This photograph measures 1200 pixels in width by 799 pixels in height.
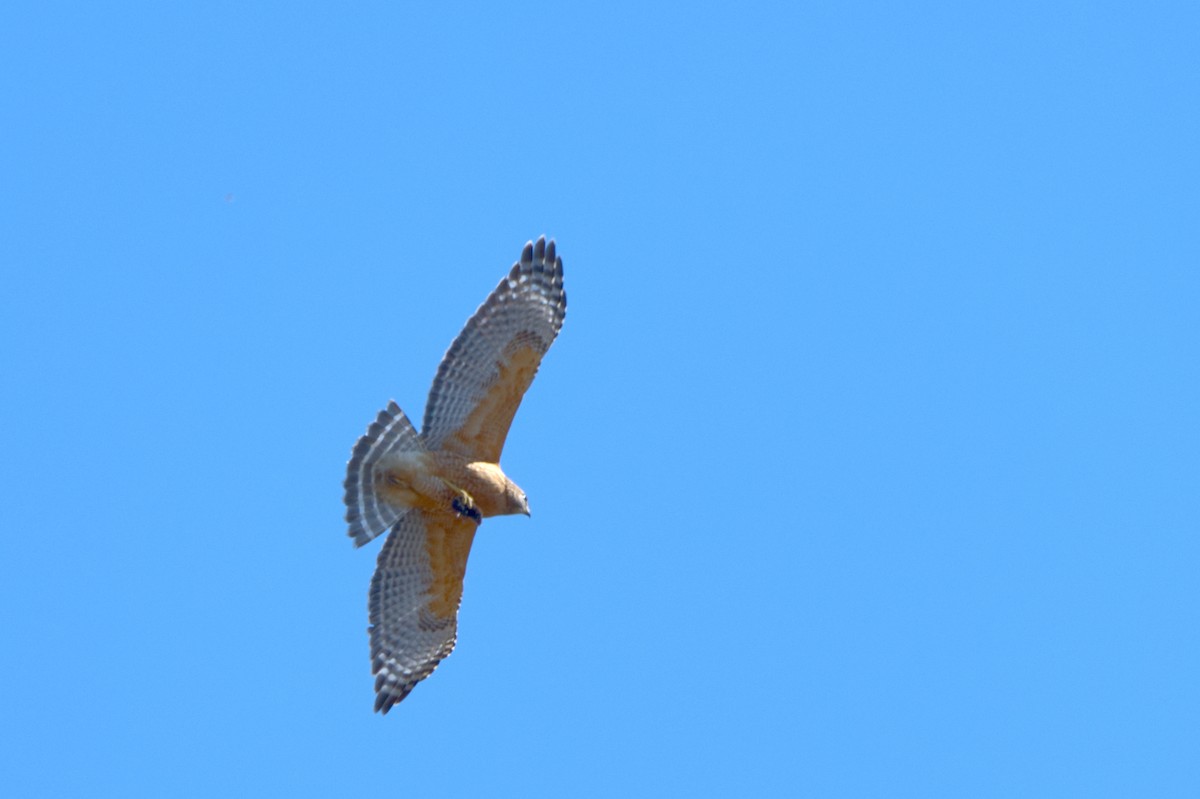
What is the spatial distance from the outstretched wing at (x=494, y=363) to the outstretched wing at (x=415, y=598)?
2.06 ft

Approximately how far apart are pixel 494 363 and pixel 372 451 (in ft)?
3.48

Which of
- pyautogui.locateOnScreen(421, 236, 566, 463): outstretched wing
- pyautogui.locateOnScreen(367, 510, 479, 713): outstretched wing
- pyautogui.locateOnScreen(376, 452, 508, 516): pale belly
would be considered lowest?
pyautogui.locateOnScreen(367, 510, 479, 713): outstretched wing

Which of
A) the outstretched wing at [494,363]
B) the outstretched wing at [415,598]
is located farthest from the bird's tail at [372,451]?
the outstretched wing at [415,598]

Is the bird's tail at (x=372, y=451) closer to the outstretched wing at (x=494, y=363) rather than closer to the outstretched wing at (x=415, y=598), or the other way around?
the outstretched wing at (x=494, y=363)

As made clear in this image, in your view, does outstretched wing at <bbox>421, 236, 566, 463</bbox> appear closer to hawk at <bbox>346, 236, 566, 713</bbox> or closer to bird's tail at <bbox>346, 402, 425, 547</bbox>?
hawk at <bbox>346, 236, 566, 713</bbox>

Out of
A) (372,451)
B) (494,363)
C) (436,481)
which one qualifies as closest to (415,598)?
(436,481)

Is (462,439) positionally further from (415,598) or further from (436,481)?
(415,598)

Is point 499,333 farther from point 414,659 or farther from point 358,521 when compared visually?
point 414,659

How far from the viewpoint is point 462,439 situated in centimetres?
1195

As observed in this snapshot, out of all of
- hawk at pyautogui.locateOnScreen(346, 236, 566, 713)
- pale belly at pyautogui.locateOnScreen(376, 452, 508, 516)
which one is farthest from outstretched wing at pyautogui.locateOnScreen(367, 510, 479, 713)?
pale belly at pyautogui.locateOnScreen(376, 452, 508, 516)

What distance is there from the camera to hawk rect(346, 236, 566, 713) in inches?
463

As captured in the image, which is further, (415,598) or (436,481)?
(415,598)

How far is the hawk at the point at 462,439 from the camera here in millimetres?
11758

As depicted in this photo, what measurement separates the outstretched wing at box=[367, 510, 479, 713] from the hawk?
1 centimetres
